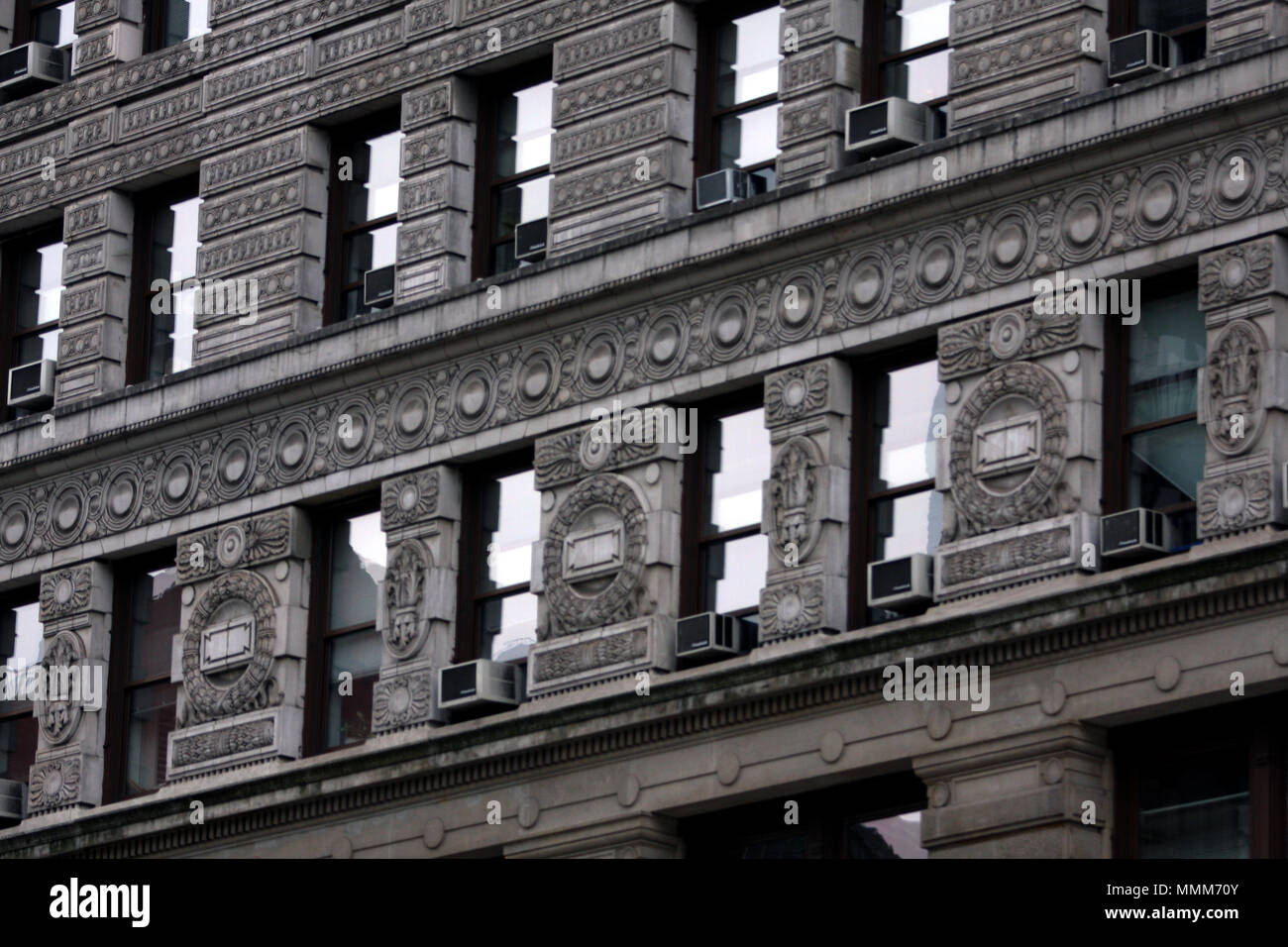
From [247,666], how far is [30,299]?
6.76 metres

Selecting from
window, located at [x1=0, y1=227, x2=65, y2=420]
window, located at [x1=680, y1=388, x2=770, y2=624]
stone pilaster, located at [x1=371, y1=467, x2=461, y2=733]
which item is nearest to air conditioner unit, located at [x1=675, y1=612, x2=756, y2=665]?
window, located at [x1=680, y1=388, x2=770, y2=624]

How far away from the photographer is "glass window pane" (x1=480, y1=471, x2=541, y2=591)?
40.4 metres

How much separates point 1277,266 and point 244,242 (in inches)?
511

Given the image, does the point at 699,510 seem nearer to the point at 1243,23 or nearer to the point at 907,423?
the point at 907,423

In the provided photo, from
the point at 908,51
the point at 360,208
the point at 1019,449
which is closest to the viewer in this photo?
the point at 1019,449

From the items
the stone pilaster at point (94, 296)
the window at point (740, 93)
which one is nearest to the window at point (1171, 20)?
the window at point (740, 93)

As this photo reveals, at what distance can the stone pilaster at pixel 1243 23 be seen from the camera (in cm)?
3547

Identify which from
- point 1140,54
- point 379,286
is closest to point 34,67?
point 379,286

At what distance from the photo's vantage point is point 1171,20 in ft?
121

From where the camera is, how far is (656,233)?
39.5 meters

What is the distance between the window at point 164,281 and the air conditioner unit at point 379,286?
8.61ft

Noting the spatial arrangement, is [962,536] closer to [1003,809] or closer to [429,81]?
[1003,809]

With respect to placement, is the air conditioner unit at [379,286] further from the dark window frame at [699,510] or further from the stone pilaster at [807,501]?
the stone pilaster at [807,501]
